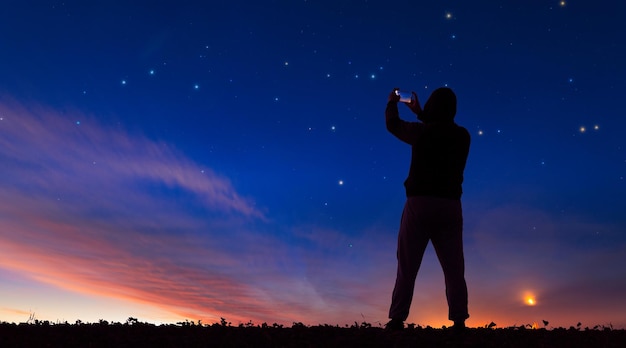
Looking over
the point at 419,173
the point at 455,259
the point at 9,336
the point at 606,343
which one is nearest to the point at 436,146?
the point at 419,173

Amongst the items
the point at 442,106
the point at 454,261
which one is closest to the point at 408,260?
the point at 454,261

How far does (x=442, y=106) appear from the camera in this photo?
7305 mm

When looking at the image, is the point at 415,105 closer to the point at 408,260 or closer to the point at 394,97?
the point at 394,97

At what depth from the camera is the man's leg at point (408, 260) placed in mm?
7086

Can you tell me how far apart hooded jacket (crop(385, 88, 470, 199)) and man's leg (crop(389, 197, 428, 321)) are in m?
0.31

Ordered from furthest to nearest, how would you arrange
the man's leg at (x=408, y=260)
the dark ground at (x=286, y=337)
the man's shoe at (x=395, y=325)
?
the man's shoe at (x=395, y=325) < the man's leg at (x=408, y=260) < the dark ground at (x=286, y=337)

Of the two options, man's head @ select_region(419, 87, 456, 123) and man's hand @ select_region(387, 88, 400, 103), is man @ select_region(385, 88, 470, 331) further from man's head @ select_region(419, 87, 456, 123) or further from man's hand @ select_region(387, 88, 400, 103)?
man's hand @ select_region(387, 88, 400, 103)

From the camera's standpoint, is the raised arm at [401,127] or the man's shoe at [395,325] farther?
the man's shoe at [395,325]

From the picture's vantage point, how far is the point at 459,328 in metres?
7.25

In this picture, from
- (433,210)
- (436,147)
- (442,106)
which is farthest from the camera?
(442,106)

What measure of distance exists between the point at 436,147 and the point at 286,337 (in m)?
3.20

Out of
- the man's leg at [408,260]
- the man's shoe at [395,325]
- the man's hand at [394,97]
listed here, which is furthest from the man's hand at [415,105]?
the man's shoe at [395,325]

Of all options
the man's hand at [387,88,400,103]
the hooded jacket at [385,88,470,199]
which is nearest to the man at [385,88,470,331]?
the hooded jacket at [385,88,470,199]

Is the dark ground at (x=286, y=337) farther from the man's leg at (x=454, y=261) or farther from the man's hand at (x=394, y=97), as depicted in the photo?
the man's hand at (x=394, y=97)
